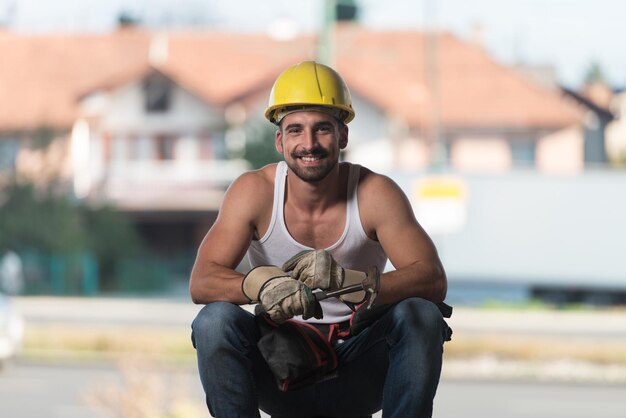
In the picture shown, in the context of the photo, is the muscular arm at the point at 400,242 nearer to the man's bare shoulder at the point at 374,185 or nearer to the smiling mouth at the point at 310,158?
the man's bare shoulder at the point at 374,185

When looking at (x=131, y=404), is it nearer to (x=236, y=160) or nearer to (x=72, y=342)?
(x=72, y=342)

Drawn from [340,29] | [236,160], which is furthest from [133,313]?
[340,29]

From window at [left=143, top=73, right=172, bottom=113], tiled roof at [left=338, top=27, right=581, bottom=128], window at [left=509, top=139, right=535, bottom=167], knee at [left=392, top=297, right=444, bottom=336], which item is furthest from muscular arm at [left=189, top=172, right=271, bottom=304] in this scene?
window at [left=143, top=73, right=172, bottom=113]

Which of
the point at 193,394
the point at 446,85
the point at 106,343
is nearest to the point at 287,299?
the point at 193,394

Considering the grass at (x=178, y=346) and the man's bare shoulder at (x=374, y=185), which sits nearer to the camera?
the man's bare shoulder at (x=374, y=185)

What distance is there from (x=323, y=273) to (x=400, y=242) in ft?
1.09

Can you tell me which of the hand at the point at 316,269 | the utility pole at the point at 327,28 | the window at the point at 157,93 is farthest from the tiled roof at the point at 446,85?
the hand at the point at 316,269

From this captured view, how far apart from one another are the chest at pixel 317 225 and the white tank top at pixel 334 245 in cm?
2

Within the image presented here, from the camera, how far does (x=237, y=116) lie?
5606 cm

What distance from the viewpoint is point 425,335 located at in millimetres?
4285

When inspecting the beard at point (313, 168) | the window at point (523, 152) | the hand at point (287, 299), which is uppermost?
the window at point (523, 152)

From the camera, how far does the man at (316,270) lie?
4293 mm

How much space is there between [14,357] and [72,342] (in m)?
2.70

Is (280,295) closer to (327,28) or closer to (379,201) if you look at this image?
(379,201)
